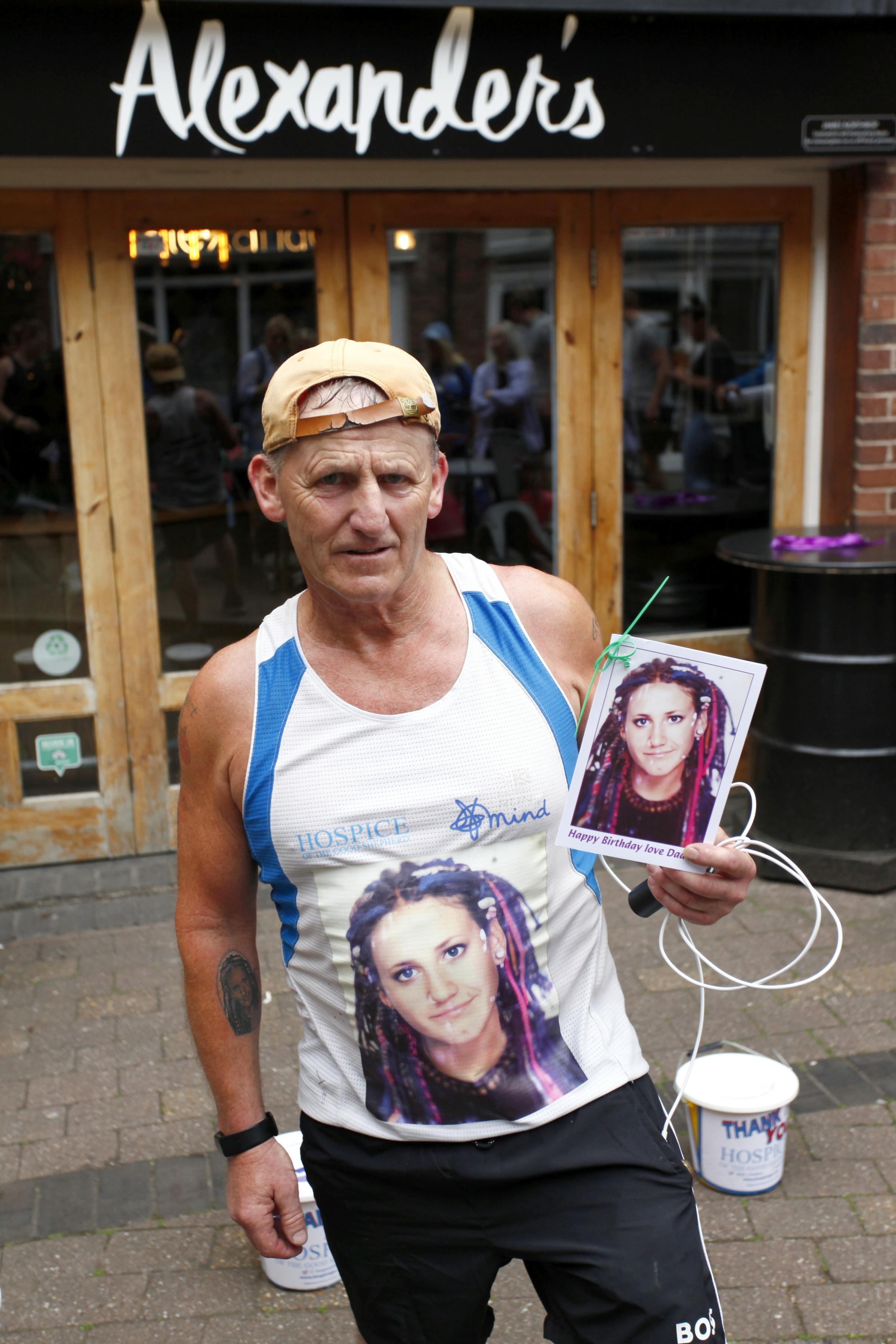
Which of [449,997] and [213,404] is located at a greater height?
[213,404]

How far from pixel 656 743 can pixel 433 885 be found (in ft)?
1.24

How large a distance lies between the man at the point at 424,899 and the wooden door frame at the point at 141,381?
3329mm

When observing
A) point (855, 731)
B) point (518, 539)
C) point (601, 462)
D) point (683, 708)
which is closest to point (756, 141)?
point (601, 462)

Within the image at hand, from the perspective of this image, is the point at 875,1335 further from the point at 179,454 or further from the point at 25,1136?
the point at 179,454

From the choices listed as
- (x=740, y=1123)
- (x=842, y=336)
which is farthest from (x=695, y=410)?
(x=740, y=1123)

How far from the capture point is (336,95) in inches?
177

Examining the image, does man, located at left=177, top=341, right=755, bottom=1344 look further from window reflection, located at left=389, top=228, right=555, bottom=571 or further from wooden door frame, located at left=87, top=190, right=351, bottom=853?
window reflection, located at left=389, top=228, right=555, bottom=571

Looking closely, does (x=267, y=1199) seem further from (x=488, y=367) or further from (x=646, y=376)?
(x=646, y=376)

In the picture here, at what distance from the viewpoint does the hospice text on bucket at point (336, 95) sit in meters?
4.35

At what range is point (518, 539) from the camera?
5.64 meters

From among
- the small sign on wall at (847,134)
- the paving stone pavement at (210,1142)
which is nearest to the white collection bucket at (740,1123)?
the paving stone pavement at (210,1142)

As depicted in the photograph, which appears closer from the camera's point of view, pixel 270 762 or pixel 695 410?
pixel 270 762

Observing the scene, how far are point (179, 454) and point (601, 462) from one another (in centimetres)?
181

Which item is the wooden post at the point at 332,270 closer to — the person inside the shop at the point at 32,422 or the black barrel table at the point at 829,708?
the person inside the shop at the point at 32,422
